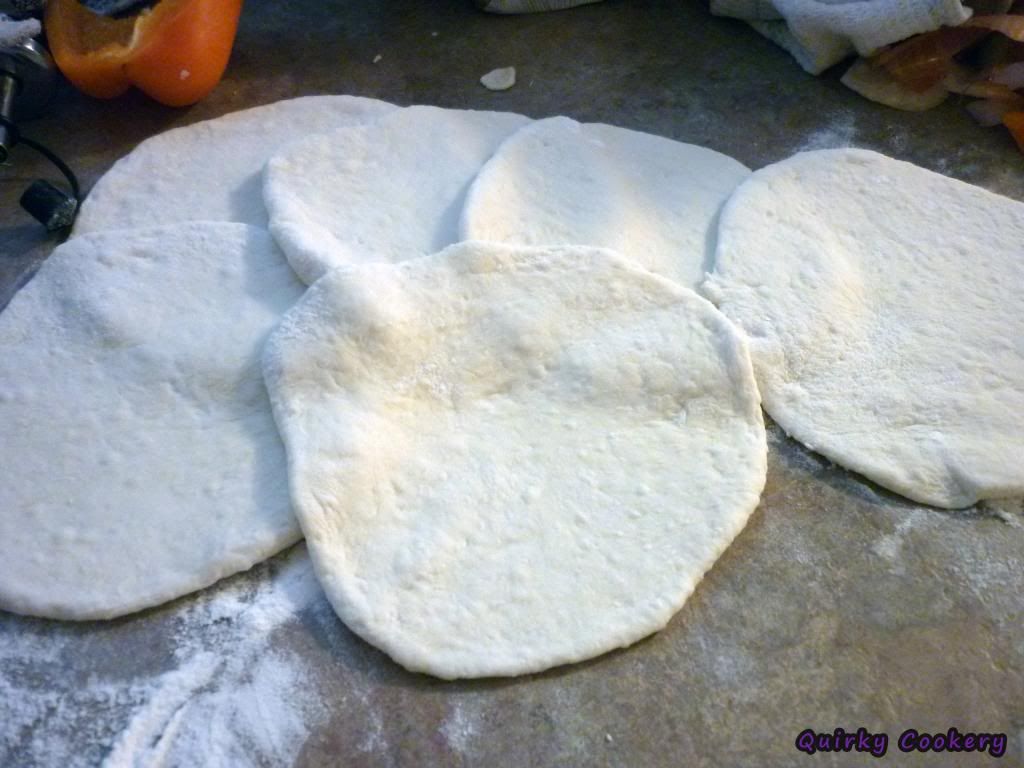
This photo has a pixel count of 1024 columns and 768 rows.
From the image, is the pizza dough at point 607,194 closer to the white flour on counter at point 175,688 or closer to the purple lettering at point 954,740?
the white flour on counter at point 175,688

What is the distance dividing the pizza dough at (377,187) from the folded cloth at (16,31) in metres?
1.06

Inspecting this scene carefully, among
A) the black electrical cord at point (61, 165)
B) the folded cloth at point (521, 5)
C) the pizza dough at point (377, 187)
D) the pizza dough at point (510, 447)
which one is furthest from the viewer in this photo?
the folded cloth at point (521, 5)

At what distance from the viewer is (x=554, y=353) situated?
2.11 metres

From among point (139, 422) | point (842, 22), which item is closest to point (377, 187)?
point (139, 422)

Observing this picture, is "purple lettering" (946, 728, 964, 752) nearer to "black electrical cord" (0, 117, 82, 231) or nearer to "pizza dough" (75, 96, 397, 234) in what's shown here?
"pizza dough" (75, 96, 397, 234)

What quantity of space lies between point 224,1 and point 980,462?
106 inches

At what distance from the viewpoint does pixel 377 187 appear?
98.4 inches

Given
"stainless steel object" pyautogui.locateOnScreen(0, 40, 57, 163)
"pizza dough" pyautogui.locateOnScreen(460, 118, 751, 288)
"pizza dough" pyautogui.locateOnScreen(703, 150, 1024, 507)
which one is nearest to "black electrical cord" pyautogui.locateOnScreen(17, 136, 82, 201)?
"stainless steel object" pyautogui.locateOnScreen(0, 40, 57, 163)

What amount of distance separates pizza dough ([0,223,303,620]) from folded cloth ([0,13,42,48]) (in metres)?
0.94

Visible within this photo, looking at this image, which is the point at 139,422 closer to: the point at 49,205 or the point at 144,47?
the point at 49,205

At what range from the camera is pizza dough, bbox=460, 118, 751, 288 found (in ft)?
7.76

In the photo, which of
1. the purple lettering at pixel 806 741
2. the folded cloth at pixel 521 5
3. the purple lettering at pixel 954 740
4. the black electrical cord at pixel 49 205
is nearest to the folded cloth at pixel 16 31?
the black electrical cord at pixel 49 205

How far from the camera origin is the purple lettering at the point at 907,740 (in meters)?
1.67

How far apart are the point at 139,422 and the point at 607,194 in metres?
1.35
